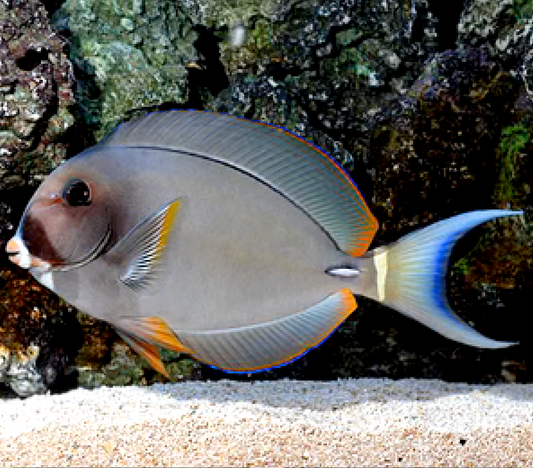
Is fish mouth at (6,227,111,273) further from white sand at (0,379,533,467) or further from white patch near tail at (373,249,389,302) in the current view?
white sand at (0,379,533,467)

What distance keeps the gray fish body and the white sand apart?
85cm

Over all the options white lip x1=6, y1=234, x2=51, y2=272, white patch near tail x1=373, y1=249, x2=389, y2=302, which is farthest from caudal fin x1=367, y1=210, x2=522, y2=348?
white lip x1=6, y1=234, x2=51, y2=272

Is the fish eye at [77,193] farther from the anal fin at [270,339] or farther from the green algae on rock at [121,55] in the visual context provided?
the green algae on rock at [121,55]

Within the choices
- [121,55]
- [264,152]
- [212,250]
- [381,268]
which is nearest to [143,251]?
[212,250]

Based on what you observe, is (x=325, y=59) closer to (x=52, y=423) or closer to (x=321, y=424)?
(x=321, y=424)

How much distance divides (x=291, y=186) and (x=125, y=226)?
38 centimetres

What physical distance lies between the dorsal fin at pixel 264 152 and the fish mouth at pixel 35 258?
26cm

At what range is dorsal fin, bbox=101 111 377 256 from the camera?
1.46 metres

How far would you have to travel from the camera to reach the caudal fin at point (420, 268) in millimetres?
1488

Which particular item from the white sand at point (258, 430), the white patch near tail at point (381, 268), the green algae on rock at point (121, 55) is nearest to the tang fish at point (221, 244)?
the white patch near tail at point (381, 268)

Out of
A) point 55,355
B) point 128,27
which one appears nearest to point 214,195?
point 55,355

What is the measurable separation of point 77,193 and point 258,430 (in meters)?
1.23

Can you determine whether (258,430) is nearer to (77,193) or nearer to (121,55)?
(77,193)

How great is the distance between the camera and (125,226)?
141 centimetres
